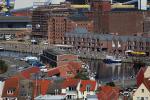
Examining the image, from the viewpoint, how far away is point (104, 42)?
29.3m

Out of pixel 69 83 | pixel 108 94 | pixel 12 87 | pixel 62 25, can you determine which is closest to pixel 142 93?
pixel 108 94

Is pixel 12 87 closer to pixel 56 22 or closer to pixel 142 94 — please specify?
pixel 142 94

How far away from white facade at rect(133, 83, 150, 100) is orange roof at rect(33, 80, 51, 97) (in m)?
1.55

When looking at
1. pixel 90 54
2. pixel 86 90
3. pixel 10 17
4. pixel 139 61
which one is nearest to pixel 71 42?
pixel 90 54

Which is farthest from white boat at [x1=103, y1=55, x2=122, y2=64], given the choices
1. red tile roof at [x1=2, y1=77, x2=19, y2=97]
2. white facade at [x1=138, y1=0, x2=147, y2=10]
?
white facade at [x1=138, y1=0, x2=147, y2=10]

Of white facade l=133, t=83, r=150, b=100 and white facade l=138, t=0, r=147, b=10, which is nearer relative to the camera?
white facade l=133, t=83, r=150, b=100

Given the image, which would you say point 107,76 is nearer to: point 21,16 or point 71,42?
point 71,42

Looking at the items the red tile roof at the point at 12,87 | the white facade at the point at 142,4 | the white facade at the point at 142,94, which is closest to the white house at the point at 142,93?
the white facade at the point at 142,94

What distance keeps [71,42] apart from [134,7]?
9.81m

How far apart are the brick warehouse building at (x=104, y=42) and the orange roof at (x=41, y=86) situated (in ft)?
56.2

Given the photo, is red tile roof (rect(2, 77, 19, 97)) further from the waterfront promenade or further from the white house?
the waterfront promenade

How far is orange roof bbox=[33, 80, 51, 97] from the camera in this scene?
10.4 m

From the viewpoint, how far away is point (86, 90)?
36.2ft

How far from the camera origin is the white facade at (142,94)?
9.99 m
